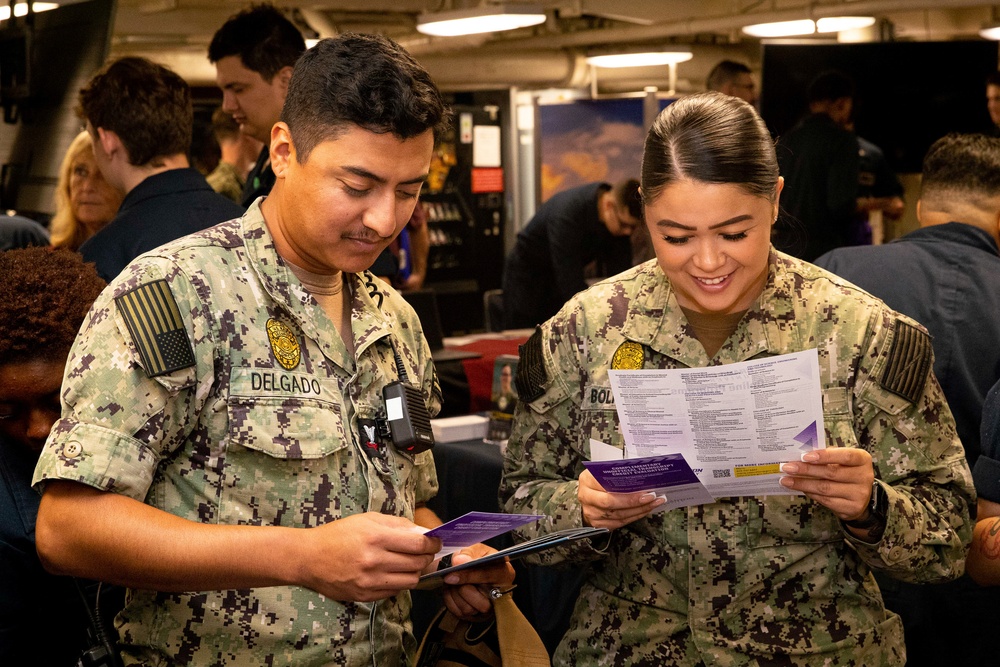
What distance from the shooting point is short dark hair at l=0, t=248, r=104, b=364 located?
6.10ft

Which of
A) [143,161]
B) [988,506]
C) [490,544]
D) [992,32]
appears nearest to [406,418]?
[988,506]

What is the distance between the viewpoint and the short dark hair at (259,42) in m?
3.58

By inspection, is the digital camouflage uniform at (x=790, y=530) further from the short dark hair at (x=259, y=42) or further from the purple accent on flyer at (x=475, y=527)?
the short dark hair at (x=259, y=42)

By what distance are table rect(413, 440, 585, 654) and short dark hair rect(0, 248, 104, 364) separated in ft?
4.77

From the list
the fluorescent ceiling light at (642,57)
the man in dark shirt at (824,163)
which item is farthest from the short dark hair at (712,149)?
the fluorescent ceiling light at (642,57)

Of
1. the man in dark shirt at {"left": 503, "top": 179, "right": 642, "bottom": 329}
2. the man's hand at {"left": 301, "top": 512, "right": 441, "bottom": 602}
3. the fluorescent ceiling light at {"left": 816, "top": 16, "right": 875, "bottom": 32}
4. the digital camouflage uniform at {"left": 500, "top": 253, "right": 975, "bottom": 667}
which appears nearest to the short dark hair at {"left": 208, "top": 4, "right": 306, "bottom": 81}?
the digital camouflage uniform at {"left": 500, "top": 253, "right": 975, "bottom": 667}

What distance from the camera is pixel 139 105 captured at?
320 centimetres

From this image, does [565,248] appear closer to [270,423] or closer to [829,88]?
[829,88]

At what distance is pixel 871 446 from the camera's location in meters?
1.98

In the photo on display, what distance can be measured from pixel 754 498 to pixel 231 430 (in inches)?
37.9

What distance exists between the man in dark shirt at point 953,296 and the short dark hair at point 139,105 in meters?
2.10

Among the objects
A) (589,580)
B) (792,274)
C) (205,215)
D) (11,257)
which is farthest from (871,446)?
(205,215)

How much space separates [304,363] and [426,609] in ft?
6.11

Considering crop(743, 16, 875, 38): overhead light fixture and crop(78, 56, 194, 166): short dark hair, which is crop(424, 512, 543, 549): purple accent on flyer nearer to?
crop(78, 56, 194, 166): short dark hair
